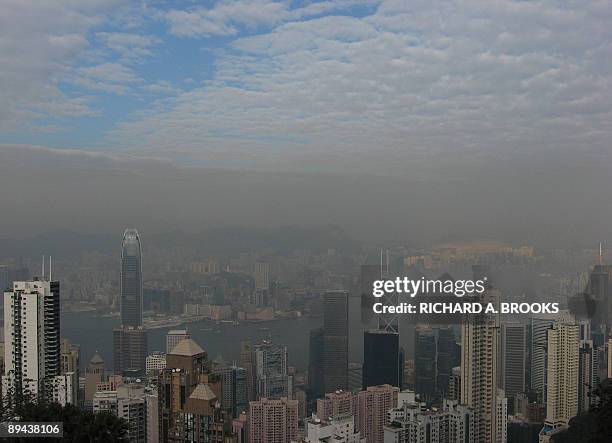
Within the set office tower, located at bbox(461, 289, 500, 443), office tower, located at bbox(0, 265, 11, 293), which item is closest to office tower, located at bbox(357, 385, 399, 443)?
office tower, located at bbox(461, 289, 500, 443)

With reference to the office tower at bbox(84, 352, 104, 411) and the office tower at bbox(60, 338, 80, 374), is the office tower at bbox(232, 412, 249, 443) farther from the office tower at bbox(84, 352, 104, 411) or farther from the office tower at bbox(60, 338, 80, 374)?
the office tower at bbox(60, 338, 80, 374)

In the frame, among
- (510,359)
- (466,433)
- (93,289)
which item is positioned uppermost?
(93,289)

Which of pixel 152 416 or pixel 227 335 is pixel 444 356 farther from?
pixel 152 416

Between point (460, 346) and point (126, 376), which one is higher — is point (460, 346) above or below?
above

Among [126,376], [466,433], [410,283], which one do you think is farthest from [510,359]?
[126,376]

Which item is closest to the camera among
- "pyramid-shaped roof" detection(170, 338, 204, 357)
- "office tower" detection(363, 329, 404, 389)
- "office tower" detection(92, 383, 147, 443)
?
"office tower" detection(92, 383, 147, 443)

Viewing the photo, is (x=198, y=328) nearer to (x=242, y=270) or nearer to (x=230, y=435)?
(x=242, y=270)

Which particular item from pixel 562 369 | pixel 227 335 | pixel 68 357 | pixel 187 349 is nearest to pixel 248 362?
pixel 227 335
